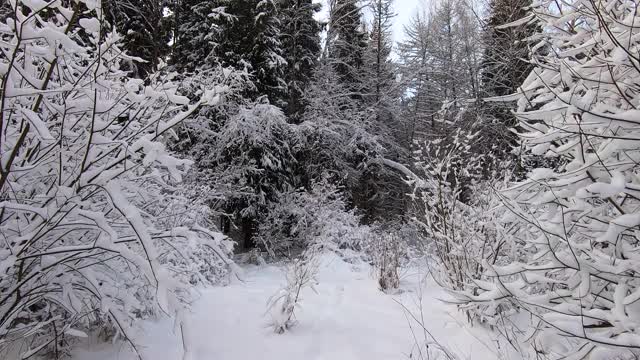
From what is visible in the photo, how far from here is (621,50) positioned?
5.07ft

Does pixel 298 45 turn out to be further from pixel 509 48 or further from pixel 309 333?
pixel 309 333

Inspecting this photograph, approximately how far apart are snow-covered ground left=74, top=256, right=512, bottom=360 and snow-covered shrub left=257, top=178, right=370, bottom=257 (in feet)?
17.3

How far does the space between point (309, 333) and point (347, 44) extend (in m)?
14.3

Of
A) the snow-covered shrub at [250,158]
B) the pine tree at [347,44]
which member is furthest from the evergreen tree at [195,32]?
the pine tree at [347,44]

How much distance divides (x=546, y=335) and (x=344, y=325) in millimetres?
2083

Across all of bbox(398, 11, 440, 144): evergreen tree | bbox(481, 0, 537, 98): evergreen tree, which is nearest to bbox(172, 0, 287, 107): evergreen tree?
bbox(481, 0, 537, 98): evergreen tree

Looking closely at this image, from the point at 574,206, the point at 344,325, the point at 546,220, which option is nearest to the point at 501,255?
the point at 344,325

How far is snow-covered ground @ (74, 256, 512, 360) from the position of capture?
103 inches

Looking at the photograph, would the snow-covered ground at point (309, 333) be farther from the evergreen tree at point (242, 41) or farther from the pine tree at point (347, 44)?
the pine tree at point (347, 44)

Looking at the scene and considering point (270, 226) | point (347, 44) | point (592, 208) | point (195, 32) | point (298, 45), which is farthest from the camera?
point (347, 44)

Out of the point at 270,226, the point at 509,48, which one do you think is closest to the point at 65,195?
the point at 270,226

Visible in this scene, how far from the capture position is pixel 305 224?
10.4 m

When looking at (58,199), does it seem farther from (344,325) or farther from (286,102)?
(286,102)

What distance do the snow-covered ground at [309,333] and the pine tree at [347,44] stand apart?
12.1m
